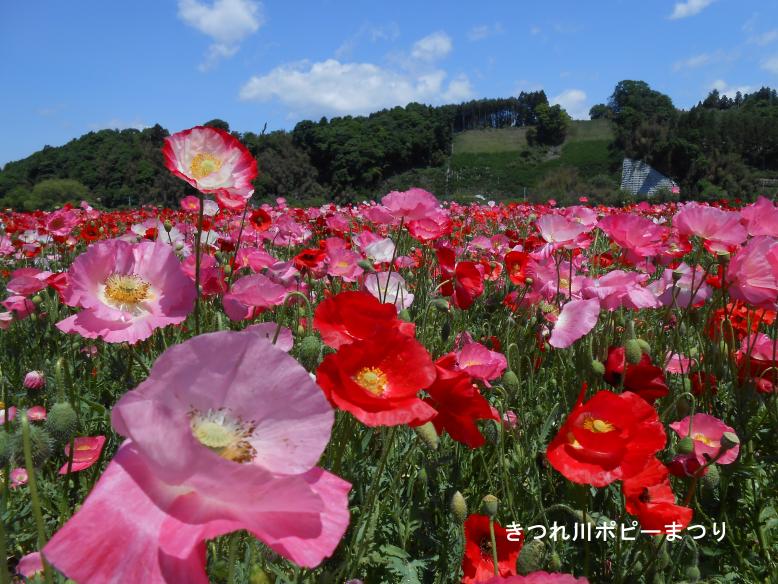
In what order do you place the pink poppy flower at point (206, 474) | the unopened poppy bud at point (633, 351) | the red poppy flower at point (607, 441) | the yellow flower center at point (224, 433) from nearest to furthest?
the pink poppy flower at point (206, 474), the yellow flower center at point (224, 433), the red poppy flower at point (607, 441), the unopened poppy bud at point (633, 351)

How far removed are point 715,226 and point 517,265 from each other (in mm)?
841

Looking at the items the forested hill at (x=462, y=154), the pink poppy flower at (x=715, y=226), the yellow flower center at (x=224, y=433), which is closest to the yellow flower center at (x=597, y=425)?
the yellow flower center at (x=224, y=433)

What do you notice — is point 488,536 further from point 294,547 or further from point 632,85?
point 632,85

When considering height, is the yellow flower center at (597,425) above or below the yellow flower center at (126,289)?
below

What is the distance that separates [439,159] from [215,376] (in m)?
69.3

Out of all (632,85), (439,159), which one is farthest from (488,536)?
(632,85)

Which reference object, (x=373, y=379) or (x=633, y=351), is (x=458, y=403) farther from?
(x=633, y=351)

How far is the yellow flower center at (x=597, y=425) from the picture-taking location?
1.15m

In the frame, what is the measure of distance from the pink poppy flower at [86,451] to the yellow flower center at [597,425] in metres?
1.33

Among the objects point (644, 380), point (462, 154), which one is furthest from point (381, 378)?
point (462, 154)

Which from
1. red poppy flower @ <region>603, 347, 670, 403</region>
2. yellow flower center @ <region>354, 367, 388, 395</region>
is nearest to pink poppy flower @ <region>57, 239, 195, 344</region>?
yellow flower center @ <region>354, 367, 388, 395</region>

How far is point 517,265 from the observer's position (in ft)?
9.01

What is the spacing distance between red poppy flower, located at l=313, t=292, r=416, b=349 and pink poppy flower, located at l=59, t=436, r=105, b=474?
99 cm

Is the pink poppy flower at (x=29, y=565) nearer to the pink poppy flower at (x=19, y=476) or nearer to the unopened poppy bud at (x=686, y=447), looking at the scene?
the pink poppy flower at (x=19, y=476)
